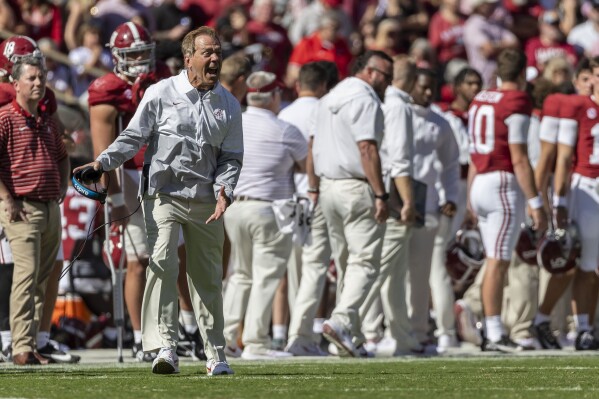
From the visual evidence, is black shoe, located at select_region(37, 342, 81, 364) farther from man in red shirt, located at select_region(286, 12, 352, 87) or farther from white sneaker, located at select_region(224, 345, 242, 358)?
man in red shirt, located at select_region(286, 12, 352, 87)

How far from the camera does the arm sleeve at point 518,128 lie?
41.8 ft

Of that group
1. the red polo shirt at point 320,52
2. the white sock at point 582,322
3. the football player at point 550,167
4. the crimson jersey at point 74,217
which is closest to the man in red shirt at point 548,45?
the red polo shirt at point 320,52

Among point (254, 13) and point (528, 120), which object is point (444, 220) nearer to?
point (528, 120)

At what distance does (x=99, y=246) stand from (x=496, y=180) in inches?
152

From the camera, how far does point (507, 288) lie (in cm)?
1437

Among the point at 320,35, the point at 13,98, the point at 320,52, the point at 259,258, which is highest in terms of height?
the point at 320,35

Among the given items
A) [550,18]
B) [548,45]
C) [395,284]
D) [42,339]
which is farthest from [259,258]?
[550,18]

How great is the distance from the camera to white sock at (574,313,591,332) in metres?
13.2

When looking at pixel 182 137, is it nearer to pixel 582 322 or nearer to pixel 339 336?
pixel 339 336

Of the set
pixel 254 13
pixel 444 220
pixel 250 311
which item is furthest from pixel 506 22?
pixel 250 311

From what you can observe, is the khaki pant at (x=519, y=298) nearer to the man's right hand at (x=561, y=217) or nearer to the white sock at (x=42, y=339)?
the man's right hand at (x=561, y=217)

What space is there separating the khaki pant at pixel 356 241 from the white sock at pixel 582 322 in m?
2.13

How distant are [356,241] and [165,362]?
293 centimetres

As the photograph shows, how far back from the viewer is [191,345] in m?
12.0
